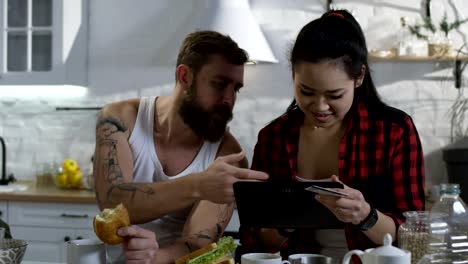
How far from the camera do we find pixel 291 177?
2070 millimetres

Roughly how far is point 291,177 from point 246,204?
0.44 m

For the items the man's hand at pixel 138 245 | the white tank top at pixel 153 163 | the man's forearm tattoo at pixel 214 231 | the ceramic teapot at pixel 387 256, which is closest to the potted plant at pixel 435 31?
the white tank top at pixel 153 163

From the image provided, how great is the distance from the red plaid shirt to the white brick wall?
183 centimetres

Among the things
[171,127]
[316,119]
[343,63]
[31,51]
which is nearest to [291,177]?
[316,119]

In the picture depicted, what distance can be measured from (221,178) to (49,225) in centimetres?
200

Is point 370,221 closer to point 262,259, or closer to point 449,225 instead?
point 449,225

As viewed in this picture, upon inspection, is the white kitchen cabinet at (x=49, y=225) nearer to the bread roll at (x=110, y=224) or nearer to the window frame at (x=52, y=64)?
the window frame at (x=52, y=64)

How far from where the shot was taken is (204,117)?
2.36 m

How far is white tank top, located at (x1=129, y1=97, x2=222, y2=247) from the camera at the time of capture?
7.57 ft

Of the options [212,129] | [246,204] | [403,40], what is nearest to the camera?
[246,204]

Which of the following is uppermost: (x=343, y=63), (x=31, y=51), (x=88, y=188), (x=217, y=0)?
(x=217, y=0)

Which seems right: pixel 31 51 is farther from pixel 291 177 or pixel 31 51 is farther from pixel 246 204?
pixel 246 204

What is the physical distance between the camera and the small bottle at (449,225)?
155 centimetres

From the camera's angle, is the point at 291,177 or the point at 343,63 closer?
the point at 343,63
